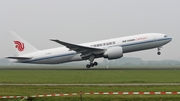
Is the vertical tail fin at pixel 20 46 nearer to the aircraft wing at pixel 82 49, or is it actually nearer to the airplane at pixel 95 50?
the airplane at pixel 95 50

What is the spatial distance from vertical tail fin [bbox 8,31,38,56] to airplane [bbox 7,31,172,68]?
0.60ft

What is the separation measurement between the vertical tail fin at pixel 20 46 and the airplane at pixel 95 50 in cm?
18

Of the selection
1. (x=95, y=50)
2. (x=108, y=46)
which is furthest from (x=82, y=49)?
(x=108, y=46)

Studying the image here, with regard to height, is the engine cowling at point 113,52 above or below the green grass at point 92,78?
above

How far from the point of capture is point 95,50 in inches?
2077

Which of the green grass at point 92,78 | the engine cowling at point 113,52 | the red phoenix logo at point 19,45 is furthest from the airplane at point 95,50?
the green grass at point 92,78

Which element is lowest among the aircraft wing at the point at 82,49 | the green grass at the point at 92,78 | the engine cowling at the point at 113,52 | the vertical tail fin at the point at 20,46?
the green grass at the point at 92,78

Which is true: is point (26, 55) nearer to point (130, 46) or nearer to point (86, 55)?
point (86, 55)

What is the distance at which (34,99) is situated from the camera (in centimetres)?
1814

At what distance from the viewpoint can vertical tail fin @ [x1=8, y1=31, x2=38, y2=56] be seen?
58281 mm

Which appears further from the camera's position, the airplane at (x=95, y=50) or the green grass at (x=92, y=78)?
the airplane at (x=95, y=50)

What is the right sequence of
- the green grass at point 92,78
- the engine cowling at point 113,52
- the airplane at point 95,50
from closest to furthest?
the green grass at point 92,78
the engine cowling at point 113,52
the airplane at point 95,50

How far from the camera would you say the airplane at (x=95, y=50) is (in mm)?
51750

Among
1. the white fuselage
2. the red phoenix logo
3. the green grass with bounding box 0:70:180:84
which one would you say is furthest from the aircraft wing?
the green grass with bounding box 0:70:180:84
